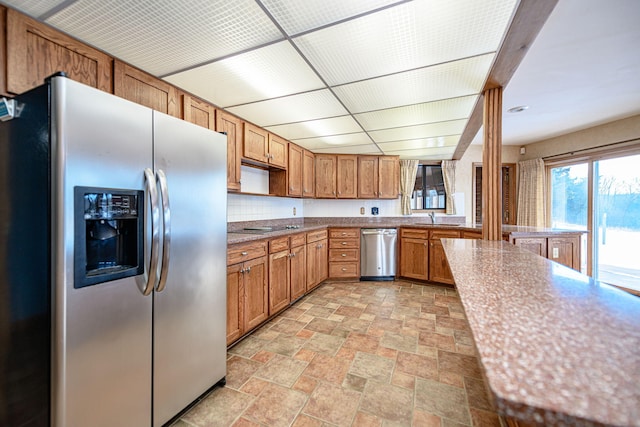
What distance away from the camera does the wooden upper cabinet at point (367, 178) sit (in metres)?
4.59

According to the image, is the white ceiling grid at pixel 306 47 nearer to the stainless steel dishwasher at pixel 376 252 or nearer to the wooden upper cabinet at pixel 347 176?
the wooden upper cabinet at pixel 347 176

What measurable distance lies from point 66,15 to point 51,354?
5.26 feet

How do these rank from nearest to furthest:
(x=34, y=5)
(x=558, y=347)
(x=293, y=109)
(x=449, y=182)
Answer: (x=558, y=347), (x=34, y=5), (x=293, y=109), (x=449, y=182)

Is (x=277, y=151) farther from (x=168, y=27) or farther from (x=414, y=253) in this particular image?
(x=414, y=253)

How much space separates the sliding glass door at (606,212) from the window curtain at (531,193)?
0.24m

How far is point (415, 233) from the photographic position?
165 inches

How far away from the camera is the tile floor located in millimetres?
1532

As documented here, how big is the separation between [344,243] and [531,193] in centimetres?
340

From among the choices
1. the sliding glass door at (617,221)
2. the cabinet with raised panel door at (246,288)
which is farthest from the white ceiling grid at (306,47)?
the sliding glass door at (617,221)

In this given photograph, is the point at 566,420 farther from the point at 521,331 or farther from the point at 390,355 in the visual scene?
the point at 390,355

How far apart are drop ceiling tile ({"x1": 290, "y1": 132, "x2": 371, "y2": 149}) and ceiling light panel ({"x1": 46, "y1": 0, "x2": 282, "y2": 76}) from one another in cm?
204

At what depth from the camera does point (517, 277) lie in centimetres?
104

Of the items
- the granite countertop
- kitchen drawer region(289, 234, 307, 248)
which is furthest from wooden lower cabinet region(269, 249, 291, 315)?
the granite countertop

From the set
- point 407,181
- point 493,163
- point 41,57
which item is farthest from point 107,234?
point 407,181
